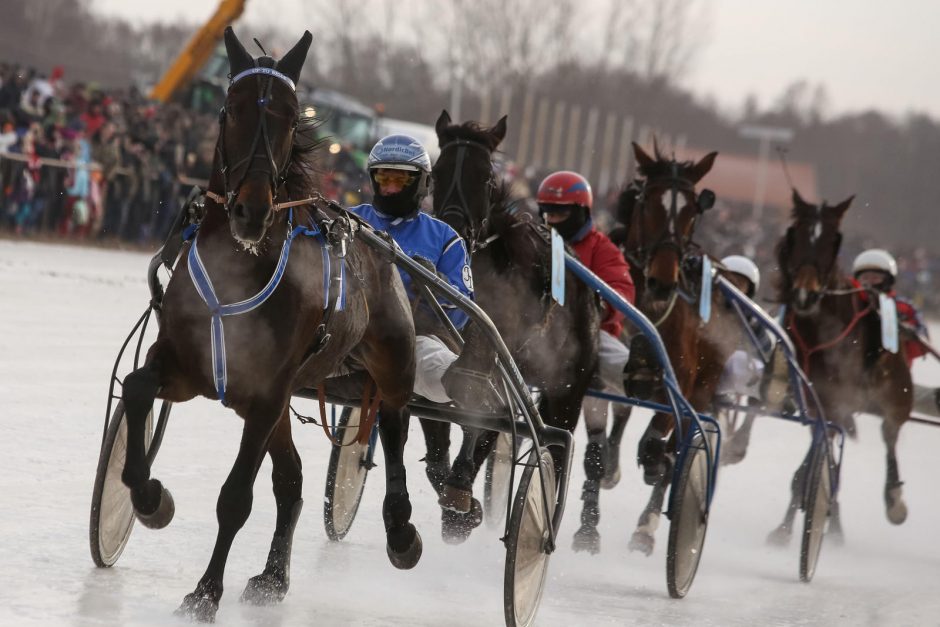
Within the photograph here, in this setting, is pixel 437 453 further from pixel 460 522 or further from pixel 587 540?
pixel 587 540

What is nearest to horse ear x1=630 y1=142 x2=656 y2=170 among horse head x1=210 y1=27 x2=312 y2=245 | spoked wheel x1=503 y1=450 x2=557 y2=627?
spoked wheel x1=503 y1=450 x2=557 y2=627

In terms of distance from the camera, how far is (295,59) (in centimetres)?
423

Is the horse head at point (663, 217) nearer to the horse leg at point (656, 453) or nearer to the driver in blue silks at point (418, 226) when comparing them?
the horse leg at point (656, 453)

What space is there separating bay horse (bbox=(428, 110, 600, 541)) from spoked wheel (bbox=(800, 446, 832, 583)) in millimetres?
1423

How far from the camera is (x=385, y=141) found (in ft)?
18.2

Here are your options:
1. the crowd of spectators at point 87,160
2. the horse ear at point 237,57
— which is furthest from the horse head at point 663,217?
the crowd of spectators at point 87,160

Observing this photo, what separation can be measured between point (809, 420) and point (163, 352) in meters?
4.42

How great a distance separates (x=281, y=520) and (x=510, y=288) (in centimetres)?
175

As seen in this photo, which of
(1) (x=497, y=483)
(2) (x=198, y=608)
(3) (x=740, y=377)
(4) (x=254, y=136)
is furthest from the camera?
(3) (x=740, y=377)

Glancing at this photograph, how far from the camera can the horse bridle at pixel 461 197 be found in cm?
597

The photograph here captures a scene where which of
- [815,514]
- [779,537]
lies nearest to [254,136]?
[815,514]

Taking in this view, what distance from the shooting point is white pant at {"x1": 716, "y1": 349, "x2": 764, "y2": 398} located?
8086 mm

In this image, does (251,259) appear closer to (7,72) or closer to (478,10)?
(7,72)

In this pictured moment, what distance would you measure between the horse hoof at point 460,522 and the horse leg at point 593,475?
1060 millimetres
